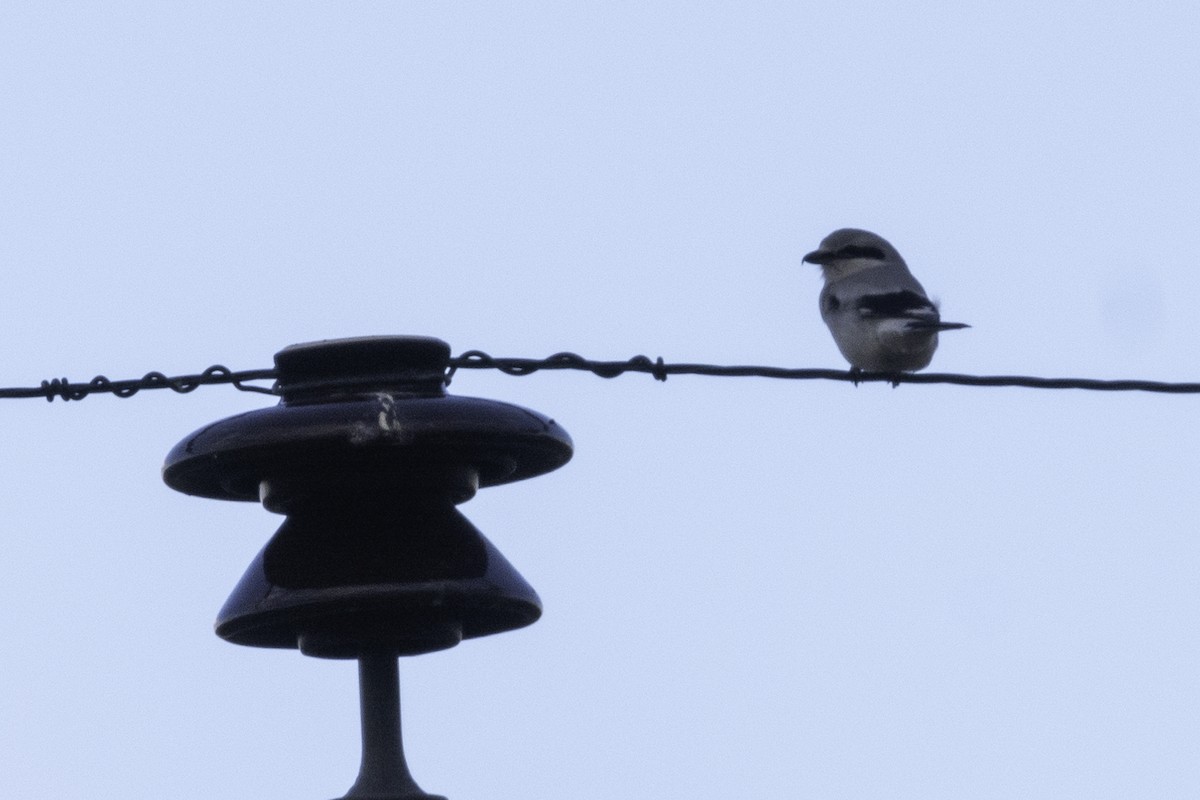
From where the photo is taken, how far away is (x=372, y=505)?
9.96ft

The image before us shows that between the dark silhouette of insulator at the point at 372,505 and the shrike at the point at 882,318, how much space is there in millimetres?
7040

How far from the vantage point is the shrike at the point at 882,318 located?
10281 mm

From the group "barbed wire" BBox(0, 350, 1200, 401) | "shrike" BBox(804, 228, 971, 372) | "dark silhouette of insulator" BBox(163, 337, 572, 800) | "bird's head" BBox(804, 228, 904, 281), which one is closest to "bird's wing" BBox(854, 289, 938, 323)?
"shrike" BBox(804, 228, 971, 372)

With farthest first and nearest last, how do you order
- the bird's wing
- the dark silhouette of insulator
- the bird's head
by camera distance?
the bird's head
the bird's wing
the dark silhouette of insulator

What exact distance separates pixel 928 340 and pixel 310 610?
25.9 ft

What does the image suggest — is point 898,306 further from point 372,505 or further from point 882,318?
point 372,505

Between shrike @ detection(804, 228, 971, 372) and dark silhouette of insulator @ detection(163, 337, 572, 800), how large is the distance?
7040 mm

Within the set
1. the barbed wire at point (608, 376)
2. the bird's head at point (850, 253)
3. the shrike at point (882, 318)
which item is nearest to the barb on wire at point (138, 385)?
the barbed wire at point (608, 376)

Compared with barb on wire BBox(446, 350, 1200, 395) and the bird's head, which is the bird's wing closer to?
the bird's head

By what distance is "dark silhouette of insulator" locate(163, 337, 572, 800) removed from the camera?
2.93m

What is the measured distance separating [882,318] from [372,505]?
7.59m

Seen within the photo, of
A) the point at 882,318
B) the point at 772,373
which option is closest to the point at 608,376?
the point at 772,373

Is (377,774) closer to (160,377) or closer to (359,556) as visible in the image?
(359,556)

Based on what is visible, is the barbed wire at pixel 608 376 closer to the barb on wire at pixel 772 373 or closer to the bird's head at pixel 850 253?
the barb on wire at pixel 772 373
